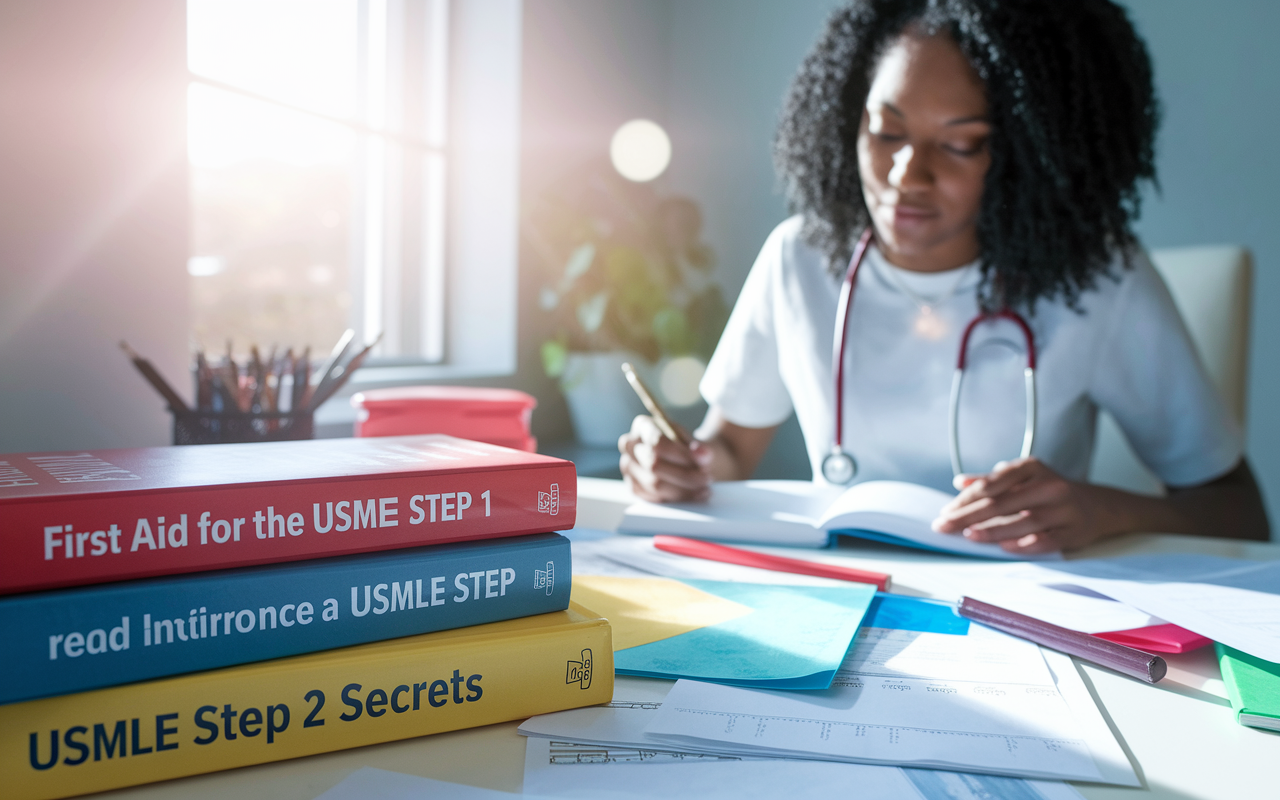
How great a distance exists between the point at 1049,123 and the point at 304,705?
103cm

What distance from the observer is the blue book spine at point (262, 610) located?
31 cm

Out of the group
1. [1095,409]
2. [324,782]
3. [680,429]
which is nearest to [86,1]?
[680,429]

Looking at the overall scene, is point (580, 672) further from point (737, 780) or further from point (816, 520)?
point (816, 520)

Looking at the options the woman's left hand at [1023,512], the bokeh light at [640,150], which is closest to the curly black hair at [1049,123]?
the woman's left hand at [1023,512]

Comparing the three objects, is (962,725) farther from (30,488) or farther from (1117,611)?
(30,488)

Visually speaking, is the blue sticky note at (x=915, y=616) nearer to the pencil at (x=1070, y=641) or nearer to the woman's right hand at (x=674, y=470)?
the pencil at (x=1070, y=641)

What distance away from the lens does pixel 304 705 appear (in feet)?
1.14

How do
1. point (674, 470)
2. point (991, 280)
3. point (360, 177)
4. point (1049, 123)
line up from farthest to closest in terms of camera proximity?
point (360, 177) < point (991, 280) < point (1049, 123) < point (674, 470)

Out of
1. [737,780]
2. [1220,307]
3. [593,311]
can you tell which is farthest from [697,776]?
[593,311]

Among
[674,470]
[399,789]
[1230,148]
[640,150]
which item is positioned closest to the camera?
[399,789]

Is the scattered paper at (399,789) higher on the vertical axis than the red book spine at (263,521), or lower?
lower

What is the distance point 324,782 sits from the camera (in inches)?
13.1

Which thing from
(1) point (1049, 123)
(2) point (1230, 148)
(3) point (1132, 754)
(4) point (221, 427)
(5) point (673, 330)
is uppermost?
(2) point (1230, 148)

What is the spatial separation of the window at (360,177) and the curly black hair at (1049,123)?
0.94 meters
